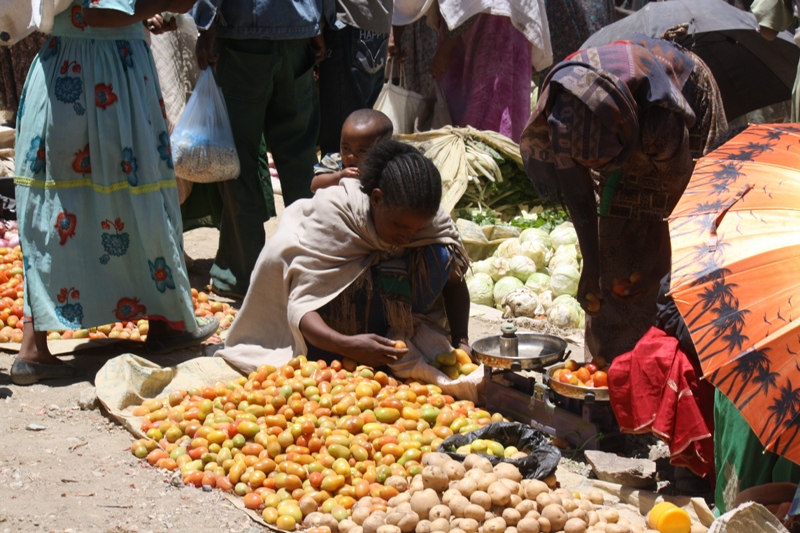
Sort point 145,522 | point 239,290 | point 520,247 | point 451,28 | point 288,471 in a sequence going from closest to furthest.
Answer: point 145,522 < point 288,471 < point 239,290 < point 520,247 < point 451,28

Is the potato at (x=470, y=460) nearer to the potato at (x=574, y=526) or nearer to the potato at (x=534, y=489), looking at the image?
the potato at (x=534, y=489)

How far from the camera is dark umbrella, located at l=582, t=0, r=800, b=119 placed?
5.10 m

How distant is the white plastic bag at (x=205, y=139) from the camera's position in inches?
201

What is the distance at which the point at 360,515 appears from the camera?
293 cm

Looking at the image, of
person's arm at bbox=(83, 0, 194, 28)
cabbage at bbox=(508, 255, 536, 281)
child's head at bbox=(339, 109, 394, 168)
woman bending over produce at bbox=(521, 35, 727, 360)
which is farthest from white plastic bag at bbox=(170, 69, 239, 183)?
cabbage at bbox=(508, 255, 536, 281)

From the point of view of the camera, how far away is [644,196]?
412 centimetres

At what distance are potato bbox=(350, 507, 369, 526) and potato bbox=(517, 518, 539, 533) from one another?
20.0 inches

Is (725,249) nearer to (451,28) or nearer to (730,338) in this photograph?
(730,338)

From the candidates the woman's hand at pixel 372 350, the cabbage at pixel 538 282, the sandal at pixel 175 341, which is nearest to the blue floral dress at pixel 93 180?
the sandal at pixel 175 341

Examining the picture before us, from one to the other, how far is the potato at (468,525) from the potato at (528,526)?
0.14 meters

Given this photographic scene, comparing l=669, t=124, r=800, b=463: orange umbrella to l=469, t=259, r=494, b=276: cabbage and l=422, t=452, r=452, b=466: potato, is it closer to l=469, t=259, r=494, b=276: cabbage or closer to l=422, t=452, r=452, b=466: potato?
l=422, t=452, r=452, b=466: potato

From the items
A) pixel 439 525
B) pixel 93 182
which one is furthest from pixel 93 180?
pixel 439 525

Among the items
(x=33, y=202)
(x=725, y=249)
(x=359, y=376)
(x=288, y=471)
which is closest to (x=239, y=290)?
(x=33, y=202)

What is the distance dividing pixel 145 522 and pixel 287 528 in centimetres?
47
